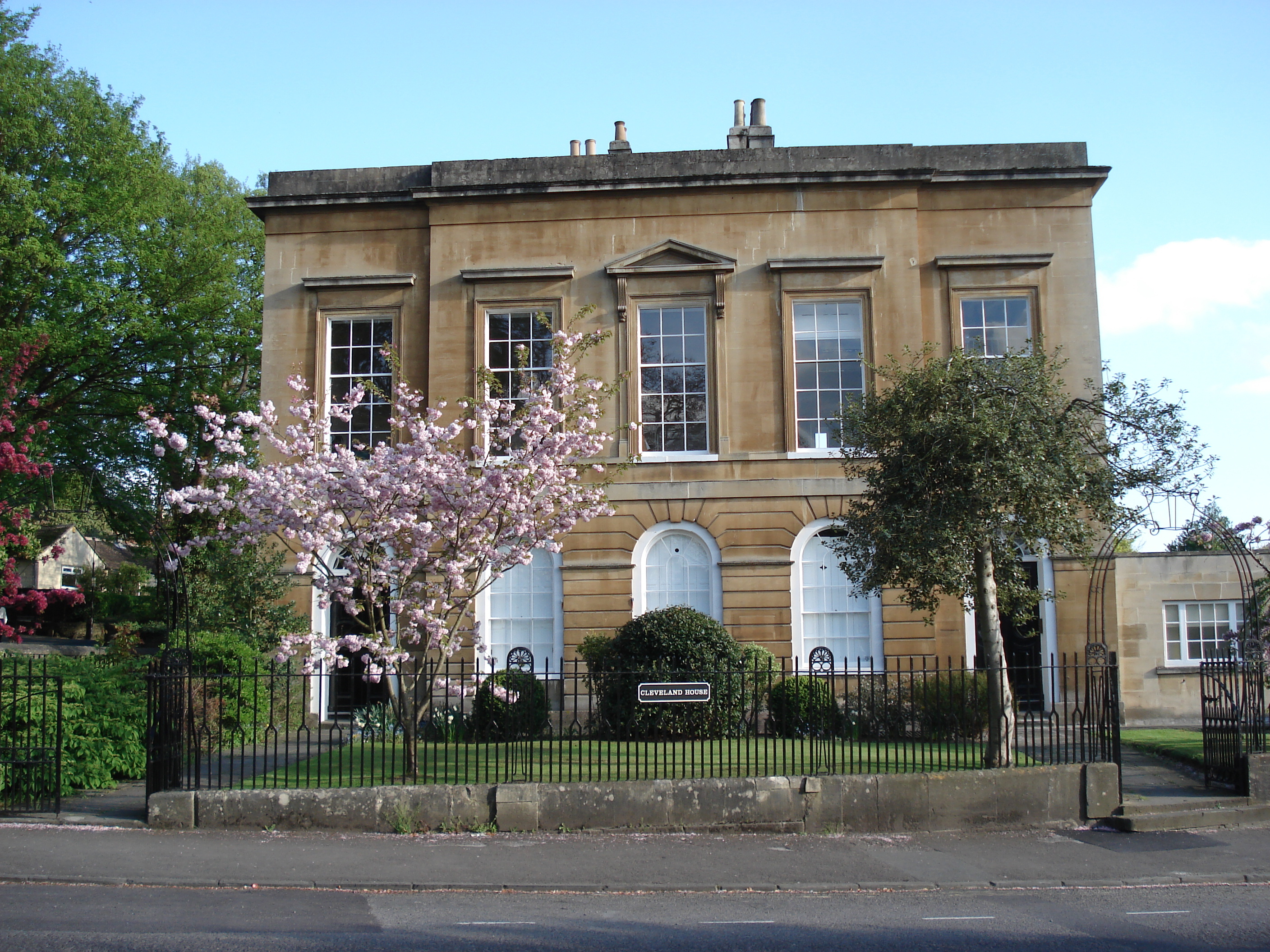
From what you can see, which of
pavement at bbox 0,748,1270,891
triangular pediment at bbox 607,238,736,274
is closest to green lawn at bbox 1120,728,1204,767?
pavement at bbox 0,748,1270,891

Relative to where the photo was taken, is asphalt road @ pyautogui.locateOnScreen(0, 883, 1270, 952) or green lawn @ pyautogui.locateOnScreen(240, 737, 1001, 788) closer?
asphalt road @ pyautogui.locateOnScreen(0, 883, 1270, 952)

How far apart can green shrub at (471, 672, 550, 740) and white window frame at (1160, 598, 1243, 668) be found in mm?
11464

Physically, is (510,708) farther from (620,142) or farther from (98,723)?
(620,142)

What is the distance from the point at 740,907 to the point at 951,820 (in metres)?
3.58

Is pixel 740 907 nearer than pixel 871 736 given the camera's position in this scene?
Yes

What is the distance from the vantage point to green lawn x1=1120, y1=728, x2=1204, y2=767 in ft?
46.6

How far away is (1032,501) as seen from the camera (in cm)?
1205

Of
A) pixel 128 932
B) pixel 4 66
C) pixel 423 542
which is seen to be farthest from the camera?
pixel 4 66

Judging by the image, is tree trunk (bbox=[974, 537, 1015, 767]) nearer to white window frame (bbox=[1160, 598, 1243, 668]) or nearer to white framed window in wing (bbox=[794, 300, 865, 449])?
white framed window in wing (bbox=[794, 300, 865, 449])

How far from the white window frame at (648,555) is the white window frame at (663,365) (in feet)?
3.94

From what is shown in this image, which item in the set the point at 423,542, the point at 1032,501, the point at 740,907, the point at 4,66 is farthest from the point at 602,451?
the point at 4,66

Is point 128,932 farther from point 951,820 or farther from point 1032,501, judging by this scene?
point 1032,501

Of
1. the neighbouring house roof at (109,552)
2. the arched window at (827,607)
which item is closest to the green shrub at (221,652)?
the arched window at (827,607)

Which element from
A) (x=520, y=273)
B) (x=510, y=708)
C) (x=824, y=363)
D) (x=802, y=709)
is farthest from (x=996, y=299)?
(x=510, y=708)
